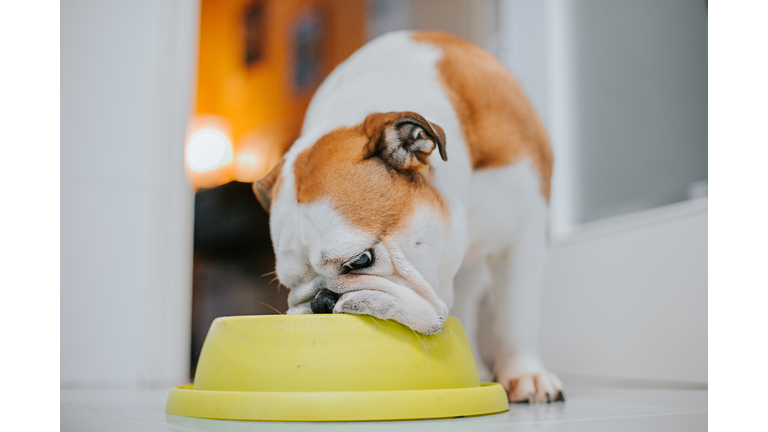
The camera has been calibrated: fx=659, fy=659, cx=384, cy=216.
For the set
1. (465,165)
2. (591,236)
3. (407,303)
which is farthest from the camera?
(591,236)

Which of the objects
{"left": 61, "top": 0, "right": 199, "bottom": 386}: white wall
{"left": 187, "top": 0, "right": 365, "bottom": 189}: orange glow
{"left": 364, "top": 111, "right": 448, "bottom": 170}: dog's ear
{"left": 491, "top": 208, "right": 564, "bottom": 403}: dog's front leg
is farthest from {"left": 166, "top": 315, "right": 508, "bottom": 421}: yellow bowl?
{"left": 187, "top": 0, "right": 365, "bottom": 189}: orange glow

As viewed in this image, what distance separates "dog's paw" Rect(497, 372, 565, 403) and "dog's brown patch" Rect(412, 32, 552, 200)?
1.91 ft

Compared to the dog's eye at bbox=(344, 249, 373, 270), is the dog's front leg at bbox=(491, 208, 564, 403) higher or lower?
lower

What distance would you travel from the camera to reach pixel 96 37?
103 inches

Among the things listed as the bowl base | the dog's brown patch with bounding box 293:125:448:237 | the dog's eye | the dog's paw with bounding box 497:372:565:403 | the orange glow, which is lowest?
the dog's paw with bounding box 497:372:565:403

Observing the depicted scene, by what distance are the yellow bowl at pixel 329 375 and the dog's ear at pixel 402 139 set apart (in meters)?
0.42

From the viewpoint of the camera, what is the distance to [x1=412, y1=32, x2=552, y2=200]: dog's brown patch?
1.93 metres

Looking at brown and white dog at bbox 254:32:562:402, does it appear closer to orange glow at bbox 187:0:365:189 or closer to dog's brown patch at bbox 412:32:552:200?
dog's brown patch at bbox 412:32:552:200

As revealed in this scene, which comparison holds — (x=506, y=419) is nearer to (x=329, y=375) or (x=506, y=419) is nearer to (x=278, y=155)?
(x=329, y=375)

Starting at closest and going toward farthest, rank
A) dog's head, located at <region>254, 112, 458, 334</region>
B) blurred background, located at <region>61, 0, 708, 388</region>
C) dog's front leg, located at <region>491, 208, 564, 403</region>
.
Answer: dog's head, located at <region>254, 112, 458, 334</region>, dog's front leg, located at <region>491, 208, 564, 403</region>, blurred background, located at <region>61, 0, 708, 388</region>
